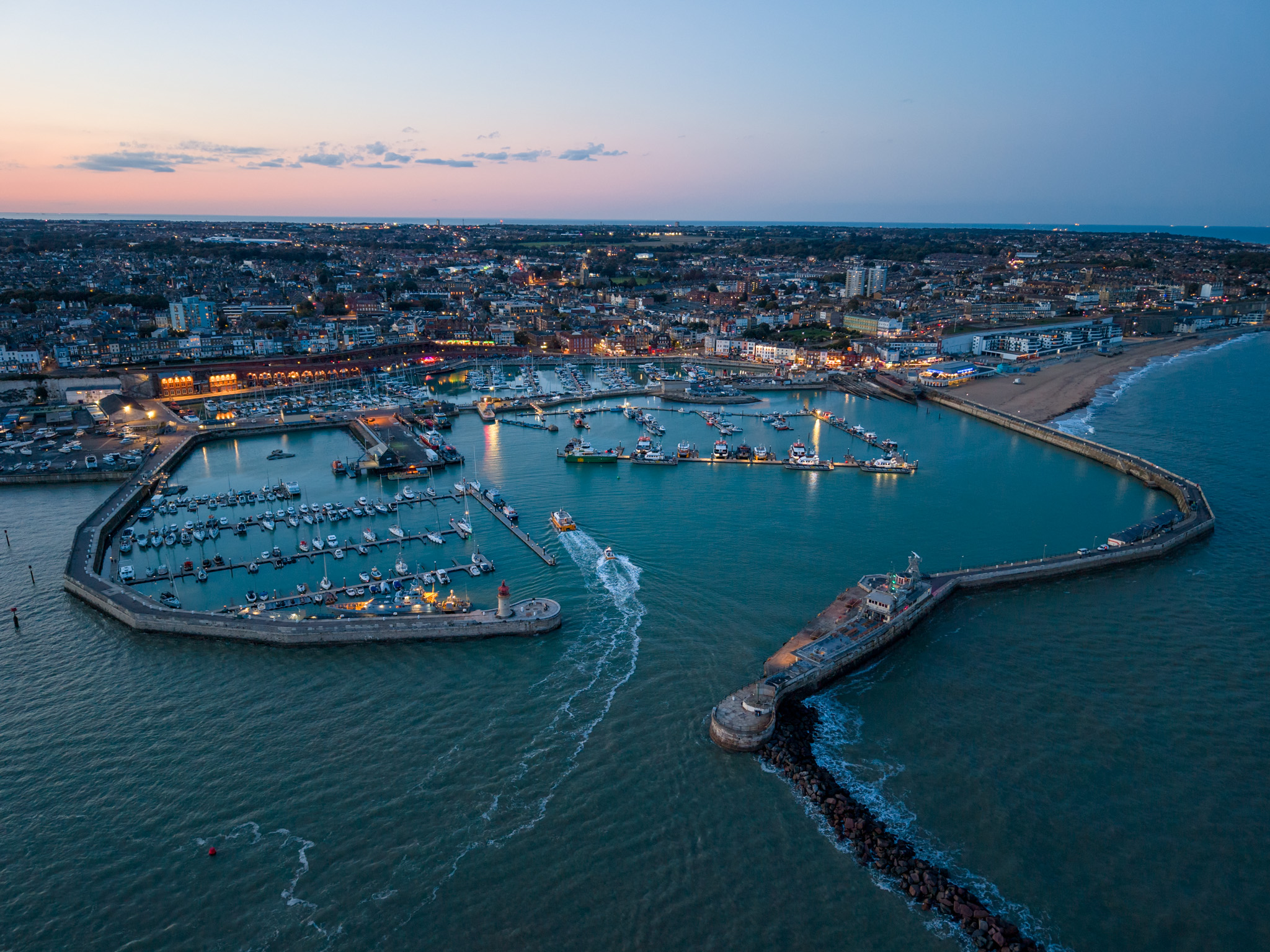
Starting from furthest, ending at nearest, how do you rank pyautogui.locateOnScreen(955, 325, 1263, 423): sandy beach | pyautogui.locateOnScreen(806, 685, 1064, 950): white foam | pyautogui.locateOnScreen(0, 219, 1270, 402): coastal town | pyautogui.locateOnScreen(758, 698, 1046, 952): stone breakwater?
pyautogui.locateOnScreen(0, 219, 1270, 402): coastal town → pyautogui.locateOnScreen(955, 325, 1263, 423): sandy beach → pyautogui.locateOnScreen(806, 685, 1064, 950): white foam → pyautogui.locateOnScreen(758, 698, 1046, 952): stone breakwater

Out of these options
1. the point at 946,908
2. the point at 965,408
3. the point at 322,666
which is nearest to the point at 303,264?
the point at 965,408

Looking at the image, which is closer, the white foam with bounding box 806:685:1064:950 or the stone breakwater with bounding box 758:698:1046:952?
the stone breakwater with bounding box 758:698:1046:952

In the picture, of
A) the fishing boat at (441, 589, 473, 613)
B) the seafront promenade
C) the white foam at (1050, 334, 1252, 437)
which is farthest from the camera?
the white foam at (1050, 334, 1252, 437)

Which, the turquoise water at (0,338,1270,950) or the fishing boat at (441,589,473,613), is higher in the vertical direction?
the fishing boat at (441,589,473,613)

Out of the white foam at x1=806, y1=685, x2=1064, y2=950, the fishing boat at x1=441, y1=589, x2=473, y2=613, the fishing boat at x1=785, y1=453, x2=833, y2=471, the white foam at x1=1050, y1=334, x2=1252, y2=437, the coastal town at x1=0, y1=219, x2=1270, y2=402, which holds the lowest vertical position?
the white foam at x1=806, y1=685, x2=1064, y2=950

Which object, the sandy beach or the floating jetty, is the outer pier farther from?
the sandy beach

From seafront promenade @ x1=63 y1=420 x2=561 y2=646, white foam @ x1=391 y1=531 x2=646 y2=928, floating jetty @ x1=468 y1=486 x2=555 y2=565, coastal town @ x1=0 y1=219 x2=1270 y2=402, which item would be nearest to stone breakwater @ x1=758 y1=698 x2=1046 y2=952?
white foam @ x1=391 y1=531 x2=646 y2=928

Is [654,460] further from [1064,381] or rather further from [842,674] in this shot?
[1064,381]
